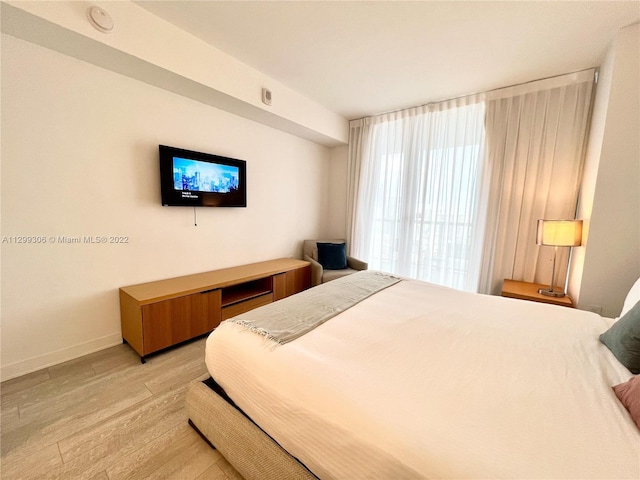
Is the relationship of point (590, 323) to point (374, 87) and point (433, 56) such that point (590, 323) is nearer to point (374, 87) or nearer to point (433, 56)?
point (433, 56)

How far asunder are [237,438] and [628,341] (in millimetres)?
1829

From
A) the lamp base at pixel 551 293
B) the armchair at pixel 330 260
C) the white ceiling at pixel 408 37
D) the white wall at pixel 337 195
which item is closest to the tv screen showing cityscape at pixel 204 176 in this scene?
the white ceiling at pixel 408 37

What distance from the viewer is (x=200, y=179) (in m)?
2.67

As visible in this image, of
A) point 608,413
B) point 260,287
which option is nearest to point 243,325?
point 608,413

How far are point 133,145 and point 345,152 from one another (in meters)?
3.01

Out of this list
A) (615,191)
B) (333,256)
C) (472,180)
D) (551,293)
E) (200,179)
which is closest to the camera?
(615,191)

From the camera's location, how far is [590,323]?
5.04 feet

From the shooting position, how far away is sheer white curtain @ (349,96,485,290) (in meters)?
3.14

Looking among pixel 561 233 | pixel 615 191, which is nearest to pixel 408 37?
pixel 615 191

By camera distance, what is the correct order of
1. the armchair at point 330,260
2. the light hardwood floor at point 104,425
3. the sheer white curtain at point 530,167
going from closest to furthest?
the light hardwood floor at point 104,425 → the sheer white curtain at point 530,167 → the armchair at point 330,260

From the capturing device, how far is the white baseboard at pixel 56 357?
1.85 m

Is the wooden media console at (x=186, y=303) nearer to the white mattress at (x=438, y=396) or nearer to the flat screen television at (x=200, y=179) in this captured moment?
the flat screen television at (x=200, y=179)

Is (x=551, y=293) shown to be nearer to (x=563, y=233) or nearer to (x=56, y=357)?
(x=563, y=233)

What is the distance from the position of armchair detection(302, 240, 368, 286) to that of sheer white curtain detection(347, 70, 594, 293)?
350 mm
